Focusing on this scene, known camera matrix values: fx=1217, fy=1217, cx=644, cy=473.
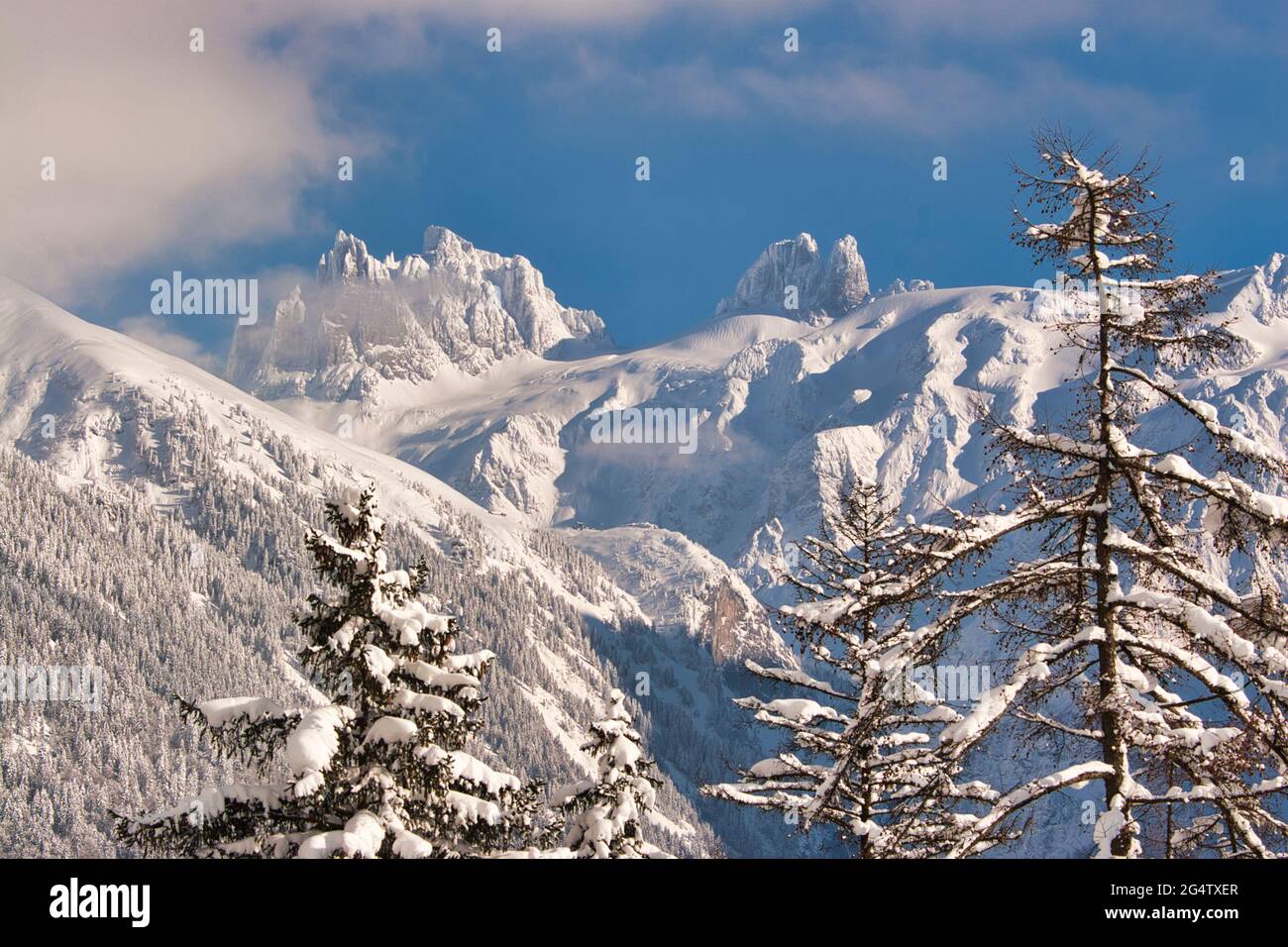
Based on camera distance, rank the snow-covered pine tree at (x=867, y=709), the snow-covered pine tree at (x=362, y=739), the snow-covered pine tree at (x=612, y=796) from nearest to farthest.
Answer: the snow-covered pine tree at (x=867, y=709) < the snow-covered pine tree at (x=362, y=739) < the snow-covered pine tree at (x=612, y=796)

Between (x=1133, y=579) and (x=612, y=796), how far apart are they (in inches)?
469

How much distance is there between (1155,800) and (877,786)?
1043 centimetres

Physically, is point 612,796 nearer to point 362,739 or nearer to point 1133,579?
point 362,739

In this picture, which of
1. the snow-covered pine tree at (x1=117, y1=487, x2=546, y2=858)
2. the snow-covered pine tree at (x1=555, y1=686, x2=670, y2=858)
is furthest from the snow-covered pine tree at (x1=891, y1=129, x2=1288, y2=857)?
the snow-covered pine tree at (x1=555, y1=686, x2=670, y2=858)

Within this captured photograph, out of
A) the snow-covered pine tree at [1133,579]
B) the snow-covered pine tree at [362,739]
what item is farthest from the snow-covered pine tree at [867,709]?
the snow-covered pine tree at [362,739]

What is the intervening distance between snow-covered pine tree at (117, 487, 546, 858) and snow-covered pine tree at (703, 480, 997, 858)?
4.47 meters

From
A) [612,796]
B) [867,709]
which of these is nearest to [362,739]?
[612,796]

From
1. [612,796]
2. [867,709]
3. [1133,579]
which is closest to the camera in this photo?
[867,709]

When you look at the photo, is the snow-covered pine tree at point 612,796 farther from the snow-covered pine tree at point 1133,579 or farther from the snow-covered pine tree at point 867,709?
the snow-covered pine tree at point 1133,579

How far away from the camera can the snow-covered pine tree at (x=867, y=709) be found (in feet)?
30.7

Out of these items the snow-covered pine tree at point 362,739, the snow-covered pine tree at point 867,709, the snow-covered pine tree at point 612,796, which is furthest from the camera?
the snow-covered pine tree at point 612,796

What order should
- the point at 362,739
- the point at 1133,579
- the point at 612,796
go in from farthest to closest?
1. the point at 612,796
2. the point at 362,739
3. the point at 1133,579

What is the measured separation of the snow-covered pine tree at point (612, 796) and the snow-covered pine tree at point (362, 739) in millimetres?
3537

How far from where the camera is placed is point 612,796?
68.2 ft
